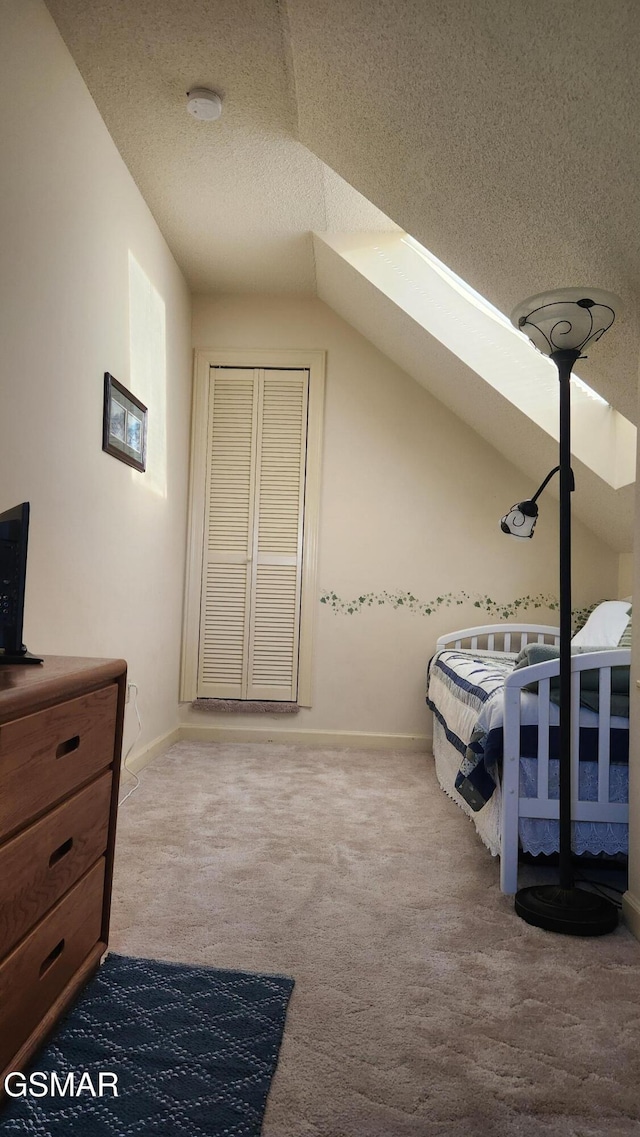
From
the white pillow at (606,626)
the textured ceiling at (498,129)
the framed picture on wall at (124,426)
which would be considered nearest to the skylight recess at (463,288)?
the textured ceiling at (498,129)

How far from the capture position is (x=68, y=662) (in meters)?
1.61

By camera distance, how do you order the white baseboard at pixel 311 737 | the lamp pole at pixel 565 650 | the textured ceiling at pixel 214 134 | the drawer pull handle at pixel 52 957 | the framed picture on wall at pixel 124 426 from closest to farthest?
the drawer pull handle at pixel 52 957
the lamp pole at pixel 565 650
the textured ceiling at pixel 214 134
the framed picture on wall at pixel 124 426
the white baseboard at pixel 311 737

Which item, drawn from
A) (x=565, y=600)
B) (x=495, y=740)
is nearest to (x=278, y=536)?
(x=495, y=740)

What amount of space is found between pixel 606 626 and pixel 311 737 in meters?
1.75

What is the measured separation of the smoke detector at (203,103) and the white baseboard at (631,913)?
289cm

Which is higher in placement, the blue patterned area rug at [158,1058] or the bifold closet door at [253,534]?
the bifold closet door at [253,534]

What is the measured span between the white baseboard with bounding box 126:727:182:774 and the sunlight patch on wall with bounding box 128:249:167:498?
4.12 ft

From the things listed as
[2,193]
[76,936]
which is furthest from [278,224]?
[76,936]

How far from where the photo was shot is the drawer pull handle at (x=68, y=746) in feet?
4.47

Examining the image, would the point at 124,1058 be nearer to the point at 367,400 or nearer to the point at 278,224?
the point at 278,224

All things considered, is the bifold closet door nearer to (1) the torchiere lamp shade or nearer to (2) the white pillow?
(2) the white pillow

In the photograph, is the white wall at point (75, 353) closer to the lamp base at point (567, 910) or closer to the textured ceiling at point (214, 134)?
the textured ceiling at point (214, 134)

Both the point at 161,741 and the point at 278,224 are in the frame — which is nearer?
the point at 278,224

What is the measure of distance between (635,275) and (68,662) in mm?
1850
